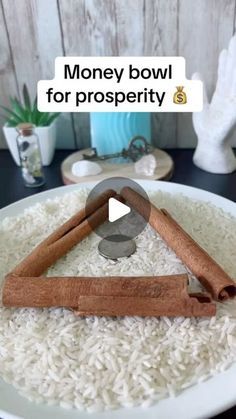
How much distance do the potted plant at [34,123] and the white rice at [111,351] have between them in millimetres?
485

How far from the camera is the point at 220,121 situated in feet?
3.25

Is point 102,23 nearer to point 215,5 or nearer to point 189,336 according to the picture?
point 215,5

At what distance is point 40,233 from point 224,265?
1.15 feet

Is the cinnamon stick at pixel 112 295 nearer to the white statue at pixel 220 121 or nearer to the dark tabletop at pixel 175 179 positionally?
the dark tabletop at pixel 175 179

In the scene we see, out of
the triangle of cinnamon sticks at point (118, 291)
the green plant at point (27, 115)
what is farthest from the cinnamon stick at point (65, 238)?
the green plant at point (27, 115)

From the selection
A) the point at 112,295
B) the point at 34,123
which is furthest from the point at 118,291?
the point at 34,123

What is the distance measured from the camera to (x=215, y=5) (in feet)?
3.27

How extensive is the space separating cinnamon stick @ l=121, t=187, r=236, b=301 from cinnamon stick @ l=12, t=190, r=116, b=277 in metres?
0.06

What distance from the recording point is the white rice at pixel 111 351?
52 centimetres

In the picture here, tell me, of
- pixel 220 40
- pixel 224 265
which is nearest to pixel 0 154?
pixel 220 40

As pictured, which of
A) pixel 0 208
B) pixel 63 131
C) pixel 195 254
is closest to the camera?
pixel 195 254

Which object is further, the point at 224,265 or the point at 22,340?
the point at 224,265

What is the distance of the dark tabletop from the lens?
1.00 m

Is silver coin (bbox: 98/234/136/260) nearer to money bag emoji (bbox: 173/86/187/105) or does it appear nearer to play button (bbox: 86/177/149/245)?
play button (bbox: 86/177/149/245)
